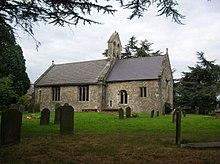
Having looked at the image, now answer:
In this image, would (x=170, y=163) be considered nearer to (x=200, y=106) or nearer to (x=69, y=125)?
(x=69, y=125)

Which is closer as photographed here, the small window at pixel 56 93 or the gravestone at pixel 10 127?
the gravestone at pixel 10 127

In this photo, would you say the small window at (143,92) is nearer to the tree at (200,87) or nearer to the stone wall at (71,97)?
the stone wall at (71,97)

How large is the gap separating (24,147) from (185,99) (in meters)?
34.1

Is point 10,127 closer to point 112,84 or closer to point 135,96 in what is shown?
point 135,96

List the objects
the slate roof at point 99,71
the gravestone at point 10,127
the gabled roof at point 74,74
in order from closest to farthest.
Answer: the gravestone at point 10,127 < the slate roof at point 99,71 < the gabled roof at point 74,74

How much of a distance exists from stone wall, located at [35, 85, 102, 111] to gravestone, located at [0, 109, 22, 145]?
24096mm

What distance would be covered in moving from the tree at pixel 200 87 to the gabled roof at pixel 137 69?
8520 mm

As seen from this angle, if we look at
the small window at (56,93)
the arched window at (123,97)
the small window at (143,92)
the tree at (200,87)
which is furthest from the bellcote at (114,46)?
the tree at (200,87)

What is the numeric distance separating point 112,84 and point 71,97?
5.89 meters

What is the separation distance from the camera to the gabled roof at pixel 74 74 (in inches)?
1342

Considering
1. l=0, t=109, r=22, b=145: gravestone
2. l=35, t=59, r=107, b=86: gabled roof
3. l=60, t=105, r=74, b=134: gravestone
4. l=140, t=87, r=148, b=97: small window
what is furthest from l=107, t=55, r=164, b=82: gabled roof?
l=0, t=109, r=22, b=145: gravestone

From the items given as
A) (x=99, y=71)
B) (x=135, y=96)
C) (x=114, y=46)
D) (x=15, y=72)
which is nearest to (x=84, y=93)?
(x=99, y=71)

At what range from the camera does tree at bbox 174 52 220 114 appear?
118 ft

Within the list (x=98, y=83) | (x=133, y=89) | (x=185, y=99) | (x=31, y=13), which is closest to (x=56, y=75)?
(x=98, y=83)
